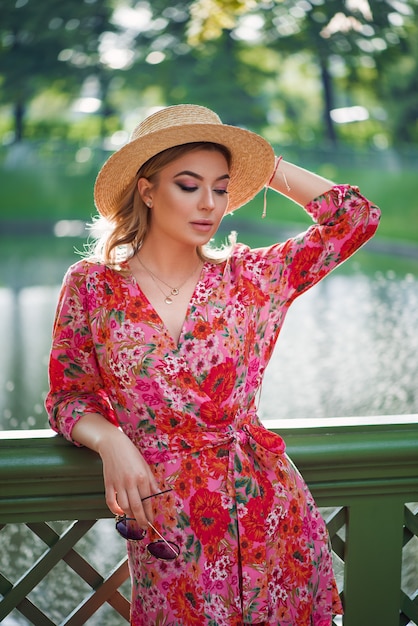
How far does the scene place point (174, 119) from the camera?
1.71 m

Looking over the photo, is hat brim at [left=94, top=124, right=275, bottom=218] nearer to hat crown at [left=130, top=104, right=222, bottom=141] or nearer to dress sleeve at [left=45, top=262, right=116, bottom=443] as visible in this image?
hat crown at [left=130, top=104, right=222, bottom=141]

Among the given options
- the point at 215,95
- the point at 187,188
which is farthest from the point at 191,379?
the point at 215,95

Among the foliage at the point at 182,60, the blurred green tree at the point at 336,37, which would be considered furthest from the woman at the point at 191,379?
the foliage at the point at 182,60

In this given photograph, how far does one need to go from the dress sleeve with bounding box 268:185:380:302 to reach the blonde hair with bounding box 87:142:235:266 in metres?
0.12

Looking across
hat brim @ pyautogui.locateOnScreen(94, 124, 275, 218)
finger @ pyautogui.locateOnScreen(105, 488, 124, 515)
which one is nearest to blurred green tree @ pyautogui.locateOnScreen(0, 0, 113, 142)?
hat brim @ pyautogui.locateOnScreen(94, 124, 275, 218)

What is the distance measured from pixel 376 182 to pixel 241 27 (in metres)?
5.88

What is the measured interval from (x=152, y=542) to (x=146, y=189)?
67 cm

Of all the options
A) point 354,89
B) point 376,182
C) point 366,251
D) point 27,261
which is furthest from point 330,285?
point 354,89

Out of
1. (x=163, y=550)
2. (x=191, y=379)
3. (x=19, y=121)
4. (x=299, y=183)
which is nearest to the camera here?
(x=163, y=550)

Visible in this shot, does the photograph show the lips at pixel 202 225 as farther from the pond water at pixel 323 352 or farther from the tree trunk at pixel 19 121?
the tree trunk at pixel 19 121

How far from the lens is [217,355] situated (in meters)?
1.67

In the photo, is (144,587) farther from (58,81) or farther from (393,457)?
(58,81)

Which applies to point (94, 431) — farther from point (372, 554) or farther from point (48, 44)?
point (48, 44)

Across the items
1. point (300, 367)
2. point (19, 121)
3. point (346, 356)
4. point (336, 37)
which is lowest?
point (19, 121)
